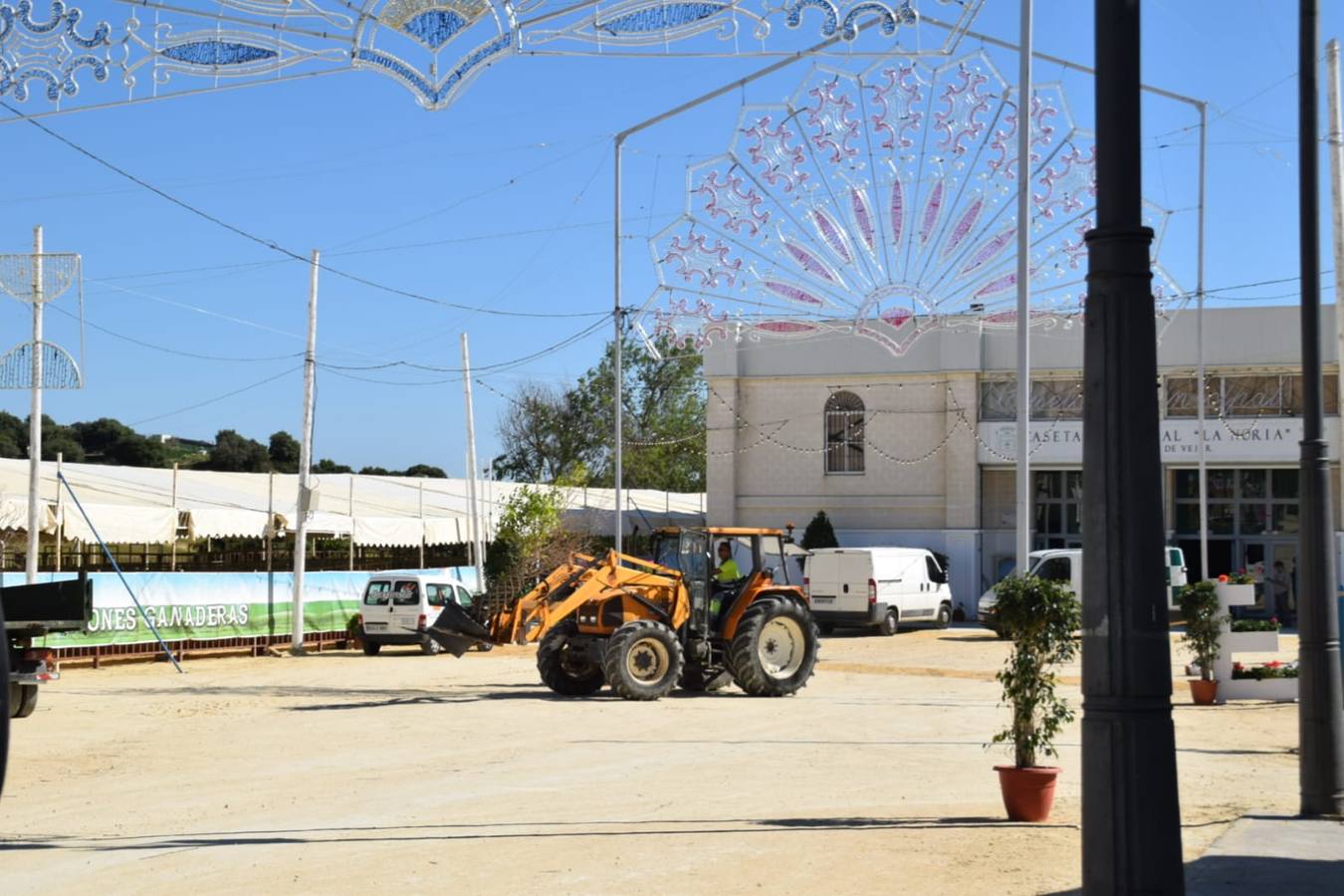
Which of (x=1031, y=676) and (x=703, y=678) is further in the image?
(x=703, y=678)

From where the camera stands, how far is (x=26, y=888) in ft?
28.6

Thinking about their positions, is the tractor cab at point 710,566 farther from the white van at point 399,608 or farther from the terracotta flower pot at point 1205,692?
the white van at point 399,608

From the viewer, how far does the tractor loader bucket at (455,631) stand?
78.0 feet

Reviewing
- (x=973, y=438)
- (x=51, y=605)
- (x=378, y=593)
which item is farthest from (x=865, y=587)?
(x=51, y=605)

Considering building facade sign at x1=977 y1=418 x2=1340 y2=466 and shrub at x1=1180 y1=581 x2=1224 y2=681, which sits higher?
building facade sign at x1=977 y1=418 x2=1340 y2=466

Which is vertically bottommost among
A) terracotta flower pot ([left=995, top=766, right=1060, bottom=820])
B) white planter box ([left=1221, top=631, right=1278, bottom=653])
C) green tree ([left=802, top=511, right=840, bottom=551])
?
terracotta flower pot ([left=995, top=766, right=1060, bottom=820])

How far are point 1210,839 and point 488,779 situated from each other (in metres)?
6.31

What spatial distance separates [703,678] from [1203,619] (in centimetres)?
738

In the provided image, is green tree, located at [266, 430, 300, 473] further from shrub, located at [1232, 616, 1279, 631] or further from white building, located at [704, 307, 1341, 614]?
shrub, located at [1232, 616, 1279, 631]

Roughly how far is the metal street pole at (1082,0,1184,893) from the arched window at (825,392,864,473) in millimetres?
40138

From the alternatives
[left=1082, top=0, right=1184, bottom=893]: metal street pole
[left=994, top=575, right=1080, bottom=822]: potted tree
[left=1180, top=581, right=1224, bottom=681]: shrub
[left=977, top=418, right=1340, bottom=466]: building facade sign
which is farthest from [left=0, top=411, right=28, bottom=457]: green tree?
[left=1082, top=0, right=1184, bottom=893]: metal street pole

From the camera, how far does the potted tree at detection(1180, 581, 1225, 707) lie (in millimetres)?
21188

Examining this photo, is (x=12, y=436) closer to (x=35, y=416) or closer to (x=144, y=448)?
(x=144, y=448)

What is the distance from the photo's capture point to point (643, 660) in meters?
21.8
